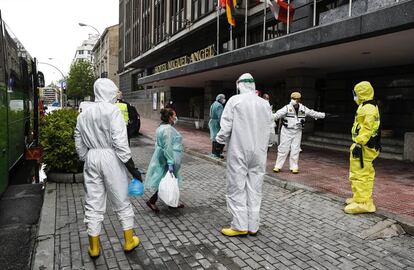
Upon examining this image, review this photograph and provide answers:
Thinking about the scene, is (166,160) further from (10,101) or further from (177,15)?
(177,15)

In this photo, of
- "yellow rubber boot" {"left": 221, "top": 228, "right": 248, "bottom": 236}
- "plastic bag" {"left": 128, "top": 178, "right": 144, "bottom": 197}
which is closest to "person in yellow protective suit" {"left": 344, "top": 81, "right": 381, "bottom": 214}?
"yellow rubber boot" {"left": 221, "top": 228, "right": 248, "bottom": 236}

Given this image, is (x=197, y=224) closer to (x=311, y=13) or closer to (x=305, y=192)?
(x=305, y=192)

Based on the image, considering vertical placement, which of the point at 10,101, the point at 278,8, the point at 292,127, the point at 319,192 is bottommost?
the point at 319,192

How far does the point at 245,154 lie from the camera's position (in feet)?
14.4

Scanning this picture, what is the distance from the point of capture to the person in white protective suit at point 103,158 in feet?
12.1

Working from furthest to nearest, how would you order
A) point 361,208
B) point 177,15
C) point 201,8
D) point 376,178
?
point 177,15, point 201,8, point 376,178, point 361,208

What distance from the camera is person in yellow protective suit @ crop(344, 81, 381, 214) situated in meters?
→ 5.09

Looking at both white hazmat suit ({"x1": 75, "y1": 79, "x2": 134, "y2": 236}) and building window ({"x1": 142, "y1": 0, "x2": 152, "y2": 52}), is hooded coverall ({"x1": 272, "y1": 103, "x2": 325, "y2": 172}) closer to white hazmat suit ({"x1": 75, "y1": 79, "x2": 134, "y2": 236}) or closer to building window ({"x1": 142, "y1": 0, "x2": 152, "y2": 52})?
white hazmat suit ({"x1": 75, "y1": 79, "x2": 134, "y2": 236})

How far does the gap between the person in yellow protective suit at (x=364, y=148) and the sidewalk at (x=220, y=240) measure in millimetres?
255

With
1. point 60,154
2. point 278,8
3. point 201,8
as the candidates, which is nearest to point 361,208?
point 60,154

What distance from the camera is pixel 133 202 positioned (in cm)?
589

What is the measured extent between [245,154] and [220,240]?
3.64ft

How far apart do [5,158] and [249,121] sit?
4.56 m

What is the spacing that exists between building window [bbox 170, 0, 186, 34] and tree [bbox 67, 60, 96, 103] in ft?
113
